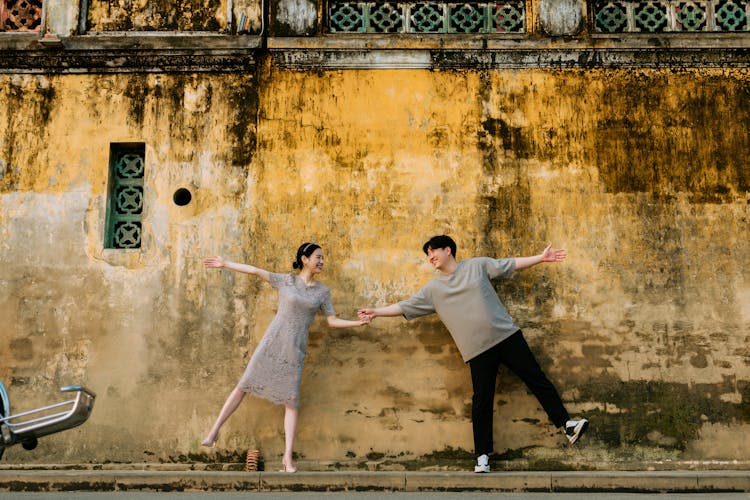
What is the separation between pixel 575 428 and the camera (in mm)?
6469

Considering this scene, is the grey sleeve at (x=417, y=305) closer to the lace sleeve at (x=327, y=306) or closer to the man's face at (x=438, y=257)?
the man's face at (x=438, y=257)

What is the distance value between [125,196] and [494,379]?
385 cm

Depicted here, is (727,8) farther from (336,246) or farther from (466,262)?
(336,246)

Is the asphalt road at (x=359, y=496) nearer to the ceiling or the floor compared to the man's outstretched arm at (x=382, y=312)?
nearer to the floor

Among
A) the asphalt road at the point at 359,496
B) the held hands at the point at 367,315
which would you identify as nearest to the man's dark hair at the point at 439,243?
the held hands at the point at 367,315

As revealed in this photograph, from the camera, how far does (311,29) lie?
761 centimetres

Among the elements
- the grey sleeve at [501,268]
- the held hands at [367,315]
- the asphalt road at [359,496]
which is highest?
the grey sleeve at [501,268]

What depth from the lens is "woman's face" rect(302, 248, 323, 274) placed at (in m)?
6.80

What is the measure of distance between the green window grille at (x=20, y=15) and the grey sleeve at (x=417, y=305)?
4.59 meters

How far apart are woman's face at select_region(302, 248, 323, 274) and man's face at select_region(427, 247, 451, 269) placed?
944mm

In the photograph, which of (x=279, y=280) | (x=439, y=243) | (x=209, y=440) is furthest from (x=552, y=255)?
(x=209, y=440)

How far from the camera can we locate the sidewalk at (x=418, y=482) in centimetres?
630

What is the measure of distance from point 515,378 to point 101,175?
428 centimetres

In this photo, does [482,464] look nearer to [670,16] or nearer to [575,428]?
[575,428]
